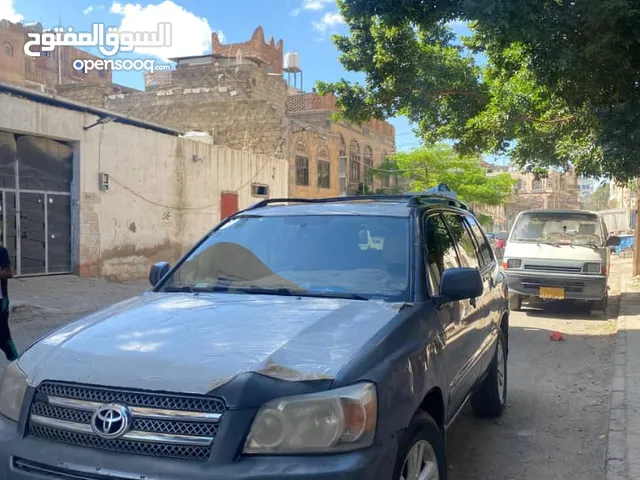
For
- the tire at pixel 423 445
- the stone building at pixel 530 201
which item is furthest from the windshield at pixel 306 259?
the stone building at pixel 530 201

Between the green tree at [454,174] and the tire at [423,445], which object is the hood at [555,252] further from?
the green tree at [454,174]

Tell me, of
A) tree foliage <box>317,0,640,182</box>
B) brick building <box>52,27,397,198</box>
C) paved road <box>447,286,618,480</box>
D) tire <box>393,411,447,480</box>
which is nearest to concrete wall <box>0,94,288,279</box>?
tree foliage <box>317,0,640,182</box>

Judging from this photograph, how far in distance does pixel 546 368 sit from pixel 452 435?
280 centimetres

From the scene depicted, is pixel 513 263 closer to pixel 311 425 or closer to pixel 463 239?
pixel 463 239

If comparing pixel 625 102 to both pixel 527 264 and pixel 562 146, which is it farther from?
pixel 527 264

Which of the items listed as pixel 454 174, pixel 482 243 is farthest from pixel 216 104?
pixel 482 243

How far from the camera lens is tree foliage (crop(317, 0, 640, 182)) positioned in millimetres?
7535

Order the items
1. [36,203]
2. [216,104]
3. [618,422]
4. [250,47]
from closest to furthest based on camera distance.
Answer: [618,422] < [36,203] < [216,104] < [250,47]

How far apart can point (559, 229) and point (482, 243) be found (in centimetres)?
674

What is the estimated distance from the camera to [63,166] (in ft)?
47.7

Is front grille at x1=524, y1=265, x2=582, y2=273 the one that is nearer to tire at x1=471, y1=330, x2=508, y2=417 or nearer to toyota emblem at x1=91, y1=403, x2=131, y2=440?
tire at x1=471, y1=330, x2=508, y2=417

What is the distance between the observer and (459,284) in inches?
125

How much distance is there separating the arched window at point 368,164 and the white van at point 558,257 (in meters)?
28.4

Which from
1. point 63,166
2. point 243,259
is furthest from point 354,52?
point 243,259
